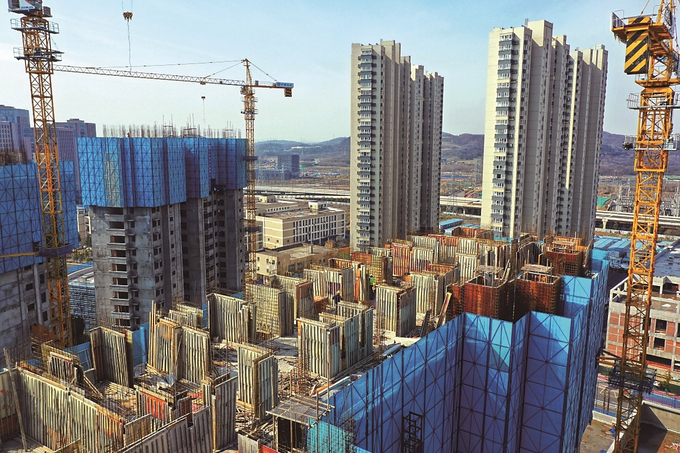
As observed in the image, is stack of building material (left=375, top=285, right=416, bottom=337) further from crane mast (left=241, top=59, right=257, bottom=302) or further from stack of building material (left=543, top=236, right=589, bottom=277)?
crane mast (left=241, top=59, right=257, bottom=302)

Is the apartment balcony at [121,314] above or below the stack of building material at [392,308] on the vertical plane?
below

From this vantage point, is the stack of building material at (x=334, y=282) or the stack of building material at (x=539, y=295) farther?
the stack of building material at (x=334, y=282)

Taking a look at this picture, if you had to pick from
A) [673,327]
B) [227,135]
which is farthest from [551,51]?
[227,135]

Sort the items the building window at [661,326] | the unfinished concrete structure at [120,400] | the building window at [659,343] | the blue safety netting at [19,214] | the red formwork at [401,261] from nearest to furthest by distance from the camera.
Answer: the unfinished concrete structure at [120,400] → the blue safety netting at [19,214] → the red formwork at [401,261] → the building window at [661,326] → the building window at [659,343]

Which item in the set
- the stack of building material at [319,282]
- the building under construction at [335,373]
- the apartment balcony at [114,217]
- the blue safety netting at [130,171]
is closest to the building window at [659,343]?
the building under construction at [335,373]

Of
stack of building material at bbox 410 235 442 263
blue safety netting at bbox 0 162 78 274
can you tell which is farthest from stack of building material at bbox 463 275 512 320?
blue safety netting at bbox 0 162 78 274

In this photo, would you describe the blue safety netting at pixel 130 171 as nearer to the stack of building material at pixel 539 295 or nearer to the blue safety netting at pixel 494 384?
Result: the blue safety netting at pixel 494 384

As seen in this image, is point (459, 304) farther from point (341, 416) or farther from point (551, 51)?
point (551, 51)
